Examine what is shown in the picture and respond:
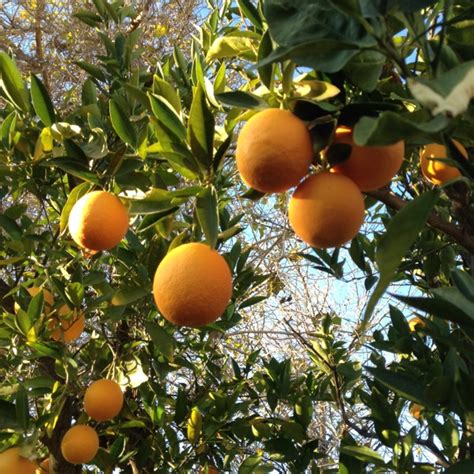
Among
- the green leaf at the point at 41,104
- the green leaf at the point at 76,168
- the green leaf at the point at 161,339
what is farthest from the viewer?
the green leaf at the point at 161,339

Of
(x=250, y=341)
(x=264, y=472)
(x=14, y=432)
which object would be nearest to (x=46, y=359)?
(x=14, y=432)

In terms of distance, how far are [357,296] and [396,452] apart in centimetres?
255

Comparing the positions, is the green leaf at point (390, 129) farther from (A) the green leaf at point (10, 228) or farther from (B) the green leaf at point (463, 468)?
(A) the green leaf at point (10, 228)

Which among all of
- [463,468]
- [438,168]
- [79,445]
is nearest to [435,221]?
[438,168]

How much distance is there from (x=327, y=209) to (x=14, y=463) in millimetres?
1227

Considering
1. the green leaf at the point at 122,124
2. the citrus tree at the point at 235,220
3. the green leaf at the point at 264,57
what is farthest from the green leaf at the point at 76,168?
the green leaf at the point at 264,57

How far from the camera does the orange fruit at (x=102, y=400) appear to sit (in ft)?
5.67

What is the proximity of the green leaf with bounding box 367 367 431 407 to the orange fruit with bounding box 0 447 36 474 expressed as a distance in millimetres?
1031

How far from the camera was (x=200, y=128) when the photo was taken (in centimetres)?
96

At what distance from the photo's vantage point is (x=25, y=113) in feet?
5.49

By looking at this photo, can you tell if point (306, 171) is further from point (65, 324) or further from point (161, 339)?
point (65, 324)

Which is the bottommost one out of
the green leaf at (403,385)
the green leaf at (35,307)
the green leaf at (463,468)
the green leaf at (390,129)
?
the green leaf at (35,307)

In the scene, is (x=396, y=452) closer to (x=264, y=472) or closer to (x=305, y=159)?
(x=264, y=472)

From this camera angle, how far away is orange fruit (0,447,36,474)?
160 cm
